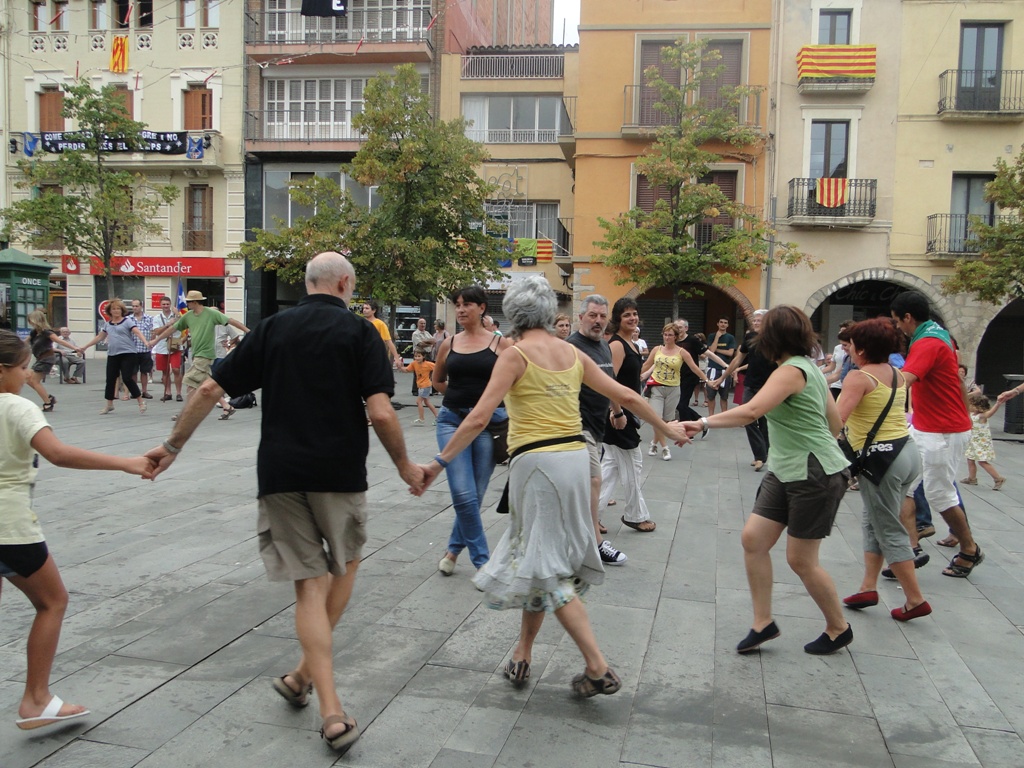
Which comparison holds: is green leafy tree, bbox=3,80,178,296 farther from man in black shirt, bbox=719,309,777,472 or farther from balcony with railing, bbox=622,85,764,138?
man in black shirt, bbox=719,309,777,472

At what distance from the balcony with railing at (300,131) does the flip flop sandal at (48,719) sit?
92.2 feet

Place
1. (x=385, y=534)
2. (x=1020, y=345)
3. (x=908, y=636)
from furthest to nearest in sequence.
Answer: (x=1020, y=345) → (x=385, y=534) → (x=908, y=636)

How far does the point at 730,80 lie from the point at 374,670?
2467cm

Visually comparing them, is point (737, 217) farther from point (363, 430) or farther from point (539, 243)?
point (363, 430)

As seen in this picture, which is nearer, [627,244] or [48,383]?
[48,383]

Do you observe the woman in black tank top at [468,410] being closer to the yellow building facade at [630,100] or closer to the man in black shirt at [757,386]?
the man in black shirt at [757,386]

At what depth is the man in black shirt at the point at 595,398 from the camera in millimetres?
5457

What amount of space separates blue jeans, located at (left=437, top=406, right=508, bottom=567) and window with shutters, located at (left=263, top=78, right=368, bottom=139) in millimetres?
26467

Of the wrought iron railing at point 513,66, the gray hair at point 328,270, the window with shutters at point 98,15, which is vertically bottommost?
the gray hair at point 328,270

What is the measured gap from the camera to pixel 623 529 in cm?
680

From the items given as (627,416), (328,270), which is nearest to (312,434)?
(328,270)

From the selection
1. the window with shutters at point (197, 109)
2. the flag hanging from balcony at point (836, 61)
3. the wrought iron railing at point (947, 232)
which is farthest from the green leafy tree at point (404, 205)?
the wrought iron railing at point (947, 232)

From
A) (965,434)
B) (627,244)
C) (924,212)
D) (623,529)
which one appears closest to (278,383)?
(623,529)

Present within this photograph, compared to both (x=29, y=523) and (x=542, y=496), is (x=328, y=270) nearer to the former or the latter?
(x=542, y=496)
